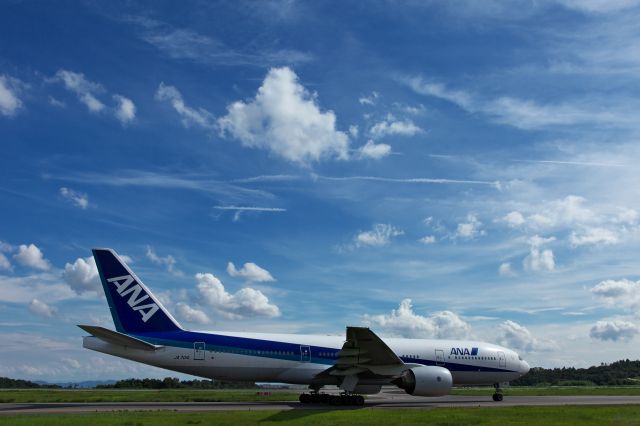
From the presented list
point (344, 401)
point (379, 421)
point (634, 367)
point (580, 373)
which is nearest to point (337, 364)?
point (344, 401)

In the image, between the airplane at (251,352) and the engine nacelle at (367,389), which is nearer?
the airplane at (251,352)

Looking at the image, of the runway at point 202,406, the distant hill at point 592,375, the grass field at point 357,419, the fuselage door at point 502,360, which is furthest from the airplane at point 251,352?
the distant hill at point 592,375

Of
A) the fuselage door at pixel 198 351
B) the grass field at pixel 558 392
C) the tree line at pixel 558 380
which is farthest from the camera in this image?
the tree line at pixel 558 380

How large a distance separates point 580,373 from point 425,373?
74162 millimetres

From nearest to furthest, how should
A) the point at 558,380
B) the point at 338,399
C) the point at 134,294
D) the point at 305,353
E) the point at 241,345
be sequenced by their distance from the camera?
the point at 338,399
the point at 134,294
the point at 241,345
the point at 305,353
the point at 558,380

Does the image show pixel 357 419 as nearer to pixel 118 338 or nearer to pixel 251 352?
pixel 251 352

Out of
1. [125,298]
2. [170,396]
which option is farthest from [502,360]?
[125,298]

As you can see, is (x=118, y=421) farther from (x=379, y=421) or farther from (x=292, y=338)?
(x=292, y=338)

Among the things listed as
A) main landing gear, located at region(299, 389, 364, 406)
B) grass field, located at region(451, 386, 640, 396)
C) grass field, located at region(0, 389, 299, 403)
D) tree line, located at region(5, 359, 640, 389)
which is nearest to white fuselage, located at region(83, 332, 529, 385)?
main landing gear, located at region(299, 389, 364, 406)

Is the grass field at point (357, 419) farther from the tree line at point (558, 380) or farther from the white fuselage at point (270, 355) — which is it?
the tree line at point (558, 380)

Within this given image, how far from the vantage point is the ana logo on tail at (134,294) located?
24.8 metres

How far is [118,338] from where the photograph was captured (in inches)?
914

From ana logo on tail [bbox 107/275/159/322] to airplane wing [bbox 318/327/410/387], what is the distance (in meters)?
8.43

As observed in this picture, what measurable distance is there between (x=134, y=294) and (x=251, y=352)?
570 centimetres
